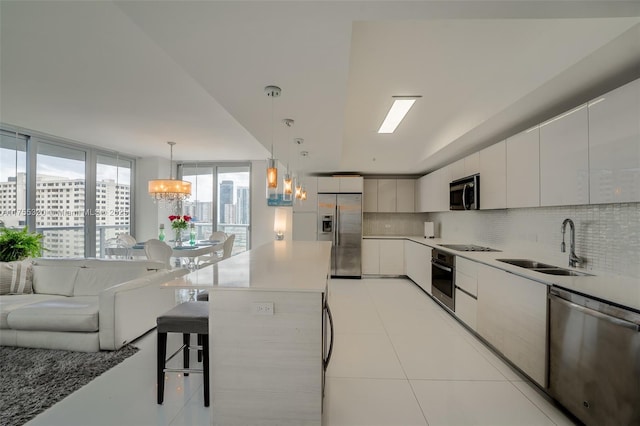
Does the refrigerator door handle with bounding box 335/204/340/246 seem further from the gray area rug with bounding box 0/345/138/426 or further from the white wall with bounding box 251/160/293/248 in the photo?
the gray area rug with bounding box 0/345/138/426

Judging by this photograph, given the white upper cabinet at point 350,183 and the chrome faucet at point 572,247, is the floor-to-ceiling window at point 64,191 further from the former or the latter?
the chrome faucet at point 572,247

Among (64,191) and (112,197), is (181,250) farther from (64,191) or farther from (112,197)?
(112,197)

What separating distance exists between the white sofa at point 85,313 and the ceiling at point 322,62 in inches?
83.6

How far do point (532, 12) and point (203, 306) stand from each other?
2.66 metres

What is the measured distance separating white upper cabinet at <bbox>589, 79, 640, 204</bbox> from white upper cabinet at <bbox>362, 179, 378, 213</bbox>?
4.44 meters

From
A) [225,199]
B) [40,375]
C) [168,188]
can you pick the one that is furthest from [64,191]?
[40,375]

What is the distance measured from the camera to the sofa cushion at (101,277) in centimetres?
321

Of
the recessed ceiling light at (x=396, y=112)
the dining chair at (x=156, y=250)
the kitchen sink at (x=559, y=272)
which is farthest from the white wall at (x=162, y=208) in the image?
the kitchen sink at (x=559, y=272)

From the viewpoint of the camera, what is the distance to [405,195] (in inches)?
251

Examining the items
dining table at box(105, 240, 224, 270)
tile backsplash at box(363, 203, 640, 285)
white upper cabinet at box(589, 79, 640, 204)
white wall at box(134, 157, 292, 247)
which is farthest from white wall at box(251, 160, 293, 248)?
white upper cabinet at box(589, 79, 640, 204)

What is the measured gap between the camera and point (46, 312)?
2.62 meters

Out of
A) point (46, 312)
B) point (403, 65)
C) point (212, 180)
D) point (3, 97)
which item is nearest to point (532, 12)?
point (403, 65)

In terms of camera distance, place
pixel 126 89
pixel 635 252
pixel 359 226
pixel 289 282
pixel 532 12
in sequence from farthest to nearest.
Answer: pixel 359 226, pixel 126 89, pixel 635 252, pixel 289 282, pixel 532 12

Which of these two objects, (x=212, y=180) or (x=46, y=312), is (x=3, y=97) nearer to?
(x=46, y=312)
